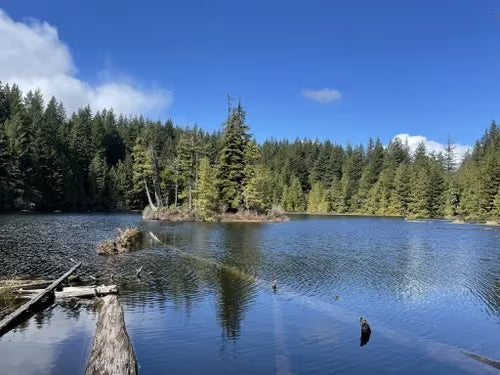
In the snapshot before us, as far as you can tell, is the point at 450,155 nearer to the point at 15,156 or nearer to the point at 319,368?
the point at 15,156

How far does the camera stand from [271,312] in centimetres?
1850

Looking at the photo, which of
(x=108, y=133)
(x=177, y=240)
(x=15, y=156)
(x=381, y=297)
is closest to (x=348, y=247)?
(x=177, y=240)

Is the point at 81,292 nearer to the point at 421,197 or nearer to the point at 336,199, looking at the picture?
the point at 421,197

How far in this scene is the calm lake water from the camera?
43.3 feet

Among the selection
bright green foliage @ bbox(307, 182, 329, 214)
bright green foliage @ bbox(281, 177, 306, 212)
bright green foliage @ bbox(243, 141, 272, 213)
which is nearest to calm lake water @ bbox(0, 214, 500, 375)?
bright green foliage @ bbox(243, 141, 272, 213)

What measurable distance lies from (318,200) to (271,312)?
365 ft

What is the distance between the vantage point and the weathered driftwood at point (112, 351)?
1049 cm

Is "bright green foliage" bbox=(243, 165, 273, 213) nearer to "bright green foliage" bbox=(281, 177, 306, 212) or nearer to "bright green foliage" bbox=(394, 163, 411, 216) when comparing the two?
"bright green foliage" bbox=(281, 177, 306, 212)

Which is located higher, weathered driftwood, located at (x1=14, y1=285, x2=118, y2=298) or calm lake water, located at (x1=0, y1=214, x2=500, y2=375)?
weathered driftwood, located at (x1=14, y1=285, x2=118, y2=298)

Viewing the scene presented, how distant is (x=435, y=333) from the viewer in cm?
1669

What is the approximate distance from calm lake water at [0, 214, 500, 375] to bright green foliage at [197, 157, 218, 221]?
32313mm

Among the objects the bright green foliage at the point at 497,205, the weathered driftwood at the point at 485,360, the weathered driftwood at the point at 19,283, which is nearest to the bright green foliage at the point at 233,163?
the weathered driftwood at the point at 19,283

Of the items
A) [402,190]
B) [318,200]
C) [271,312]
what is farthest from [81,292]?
[318,200]

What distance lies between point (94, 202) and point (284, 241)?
75099 mm
